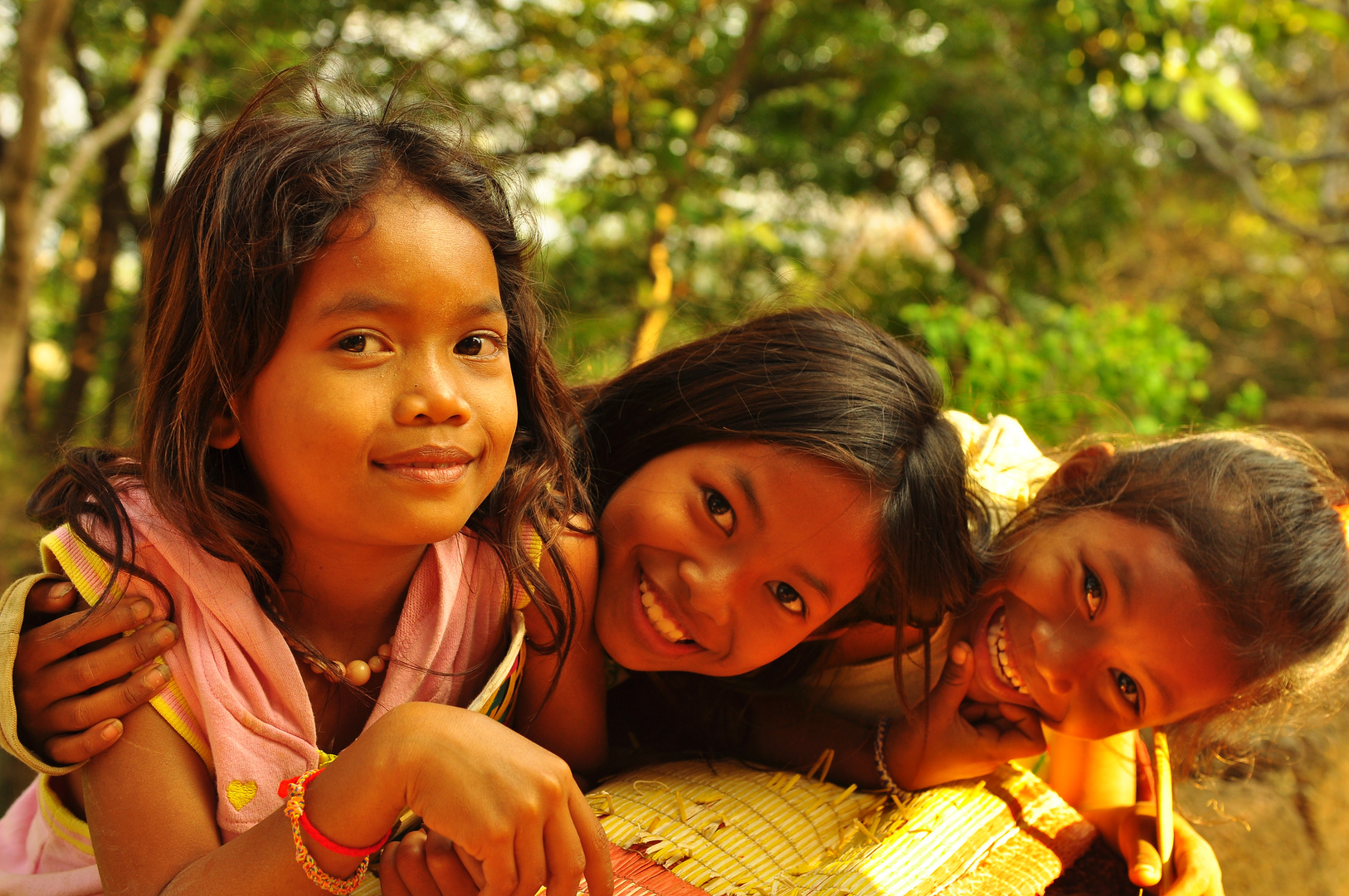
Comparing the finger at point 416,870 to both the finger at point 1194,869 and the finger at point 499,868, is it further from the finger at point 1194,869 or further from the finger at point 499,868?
the finger at point 1194,869

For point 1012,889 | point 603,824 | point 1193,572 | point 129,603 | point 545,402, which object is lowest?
point 1012,889

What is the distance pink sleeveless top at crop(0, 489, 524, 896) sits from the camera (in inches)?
54.6

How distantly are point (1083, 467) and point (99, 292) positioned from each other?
21.6 ft

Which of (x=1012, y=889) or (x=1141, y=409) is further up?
(x=1141, y=409)

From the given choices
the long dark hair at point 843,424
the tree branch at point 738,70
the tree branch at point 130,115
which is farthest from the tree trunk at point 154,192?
the long dark hair at point 843,424

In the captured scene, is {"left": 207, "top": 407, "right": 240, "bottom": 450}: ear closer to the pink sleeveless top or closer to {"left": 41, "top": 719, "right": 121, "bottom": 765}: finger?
the pink sleeveless top

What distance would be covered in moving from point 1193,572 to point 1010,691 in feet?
1.33

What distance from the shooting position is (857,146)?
5.79 meters

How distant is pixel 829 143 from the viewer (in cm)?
551

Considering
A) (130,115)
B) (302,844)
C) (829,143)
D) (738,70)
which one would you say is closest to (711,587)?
(302,844)

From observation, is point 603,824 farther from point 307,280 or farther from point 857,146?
point 857,146

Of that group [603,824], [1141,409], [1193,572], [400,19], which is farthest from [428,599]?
[400,19]

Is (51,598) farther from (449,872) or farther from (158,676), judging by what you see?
(449,872)

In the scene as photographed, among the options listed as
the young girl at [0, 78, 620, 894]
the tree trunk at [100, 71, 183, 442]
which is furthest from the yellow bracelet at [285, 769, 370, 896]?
the tree trunk at [100, 71, 183, 442]
